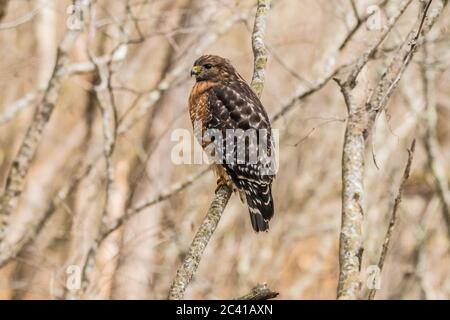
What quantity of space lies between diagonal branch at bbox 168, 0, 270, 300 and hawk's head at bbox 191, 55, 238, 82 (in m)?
1.28

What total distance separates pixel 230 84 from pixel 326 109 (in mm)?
4061

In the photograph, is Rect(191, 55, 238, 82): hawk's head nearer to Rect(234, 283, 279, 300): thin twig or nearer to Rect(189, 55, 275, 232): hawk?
Rect(189, 55, 275, 232): hawk

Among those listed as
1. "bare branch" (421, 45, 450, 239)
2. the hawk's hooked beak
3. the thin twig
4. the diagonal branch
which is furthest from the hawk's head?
the thin twig

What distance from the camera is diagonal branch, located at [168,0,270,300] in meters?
3.83

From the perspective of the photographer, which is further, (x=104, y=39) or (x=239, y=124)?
(x=104, y=39)

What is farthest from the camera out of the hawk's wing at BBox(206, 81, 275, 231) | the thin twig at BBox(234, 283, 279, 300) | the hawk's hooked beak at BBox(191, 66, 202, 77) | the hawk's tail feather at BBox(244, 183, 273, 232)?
the hawk's hooked beak at BBox(191, 66, 202, 77)

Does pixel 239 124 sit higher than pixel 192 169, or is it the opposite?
Result: pixel 192 169

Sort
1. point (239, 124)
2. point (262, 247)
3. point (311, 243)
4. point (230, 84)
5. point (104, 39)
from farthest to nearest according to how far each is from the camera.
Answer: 1. point (311, 243)
2. point (104, 39)
3. point (262, 247)
4. point (230, 84)
5. point (239, 124)

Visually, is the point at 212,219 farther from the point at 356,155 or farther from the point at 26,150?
the point at 26,150

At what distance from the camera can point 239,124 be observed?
5934mm

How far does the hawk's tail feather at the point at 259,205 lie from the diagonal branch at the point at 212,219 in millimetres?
251

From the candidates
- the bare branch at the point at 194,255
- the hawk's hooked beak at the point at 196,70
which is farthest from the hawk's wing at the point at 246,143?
the bare branch at the point at 194,255

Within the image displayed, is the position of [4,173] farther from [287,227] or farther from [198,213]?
[287,227]
